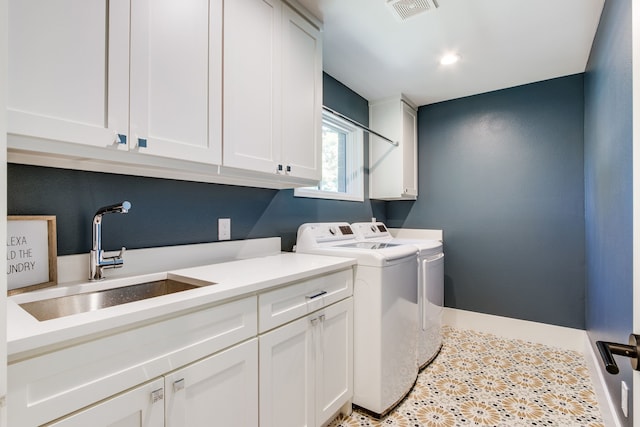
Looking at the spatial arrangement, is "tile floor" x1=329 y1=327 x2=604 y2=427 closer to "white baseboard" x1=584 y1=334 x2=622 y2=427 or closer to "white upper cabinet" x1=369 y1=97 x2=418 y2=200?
"white baseboard" x1=584 y1=334 x2=622 y2=427

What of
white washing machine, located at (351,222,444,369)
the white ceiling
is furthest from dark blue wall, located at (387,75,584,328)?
white washing machine, located at (351,222,444,369)

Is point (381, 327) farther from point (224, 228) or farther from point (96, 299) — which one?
point (96, 299)

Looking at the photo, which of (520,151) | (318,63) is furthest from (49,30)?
(520,151)

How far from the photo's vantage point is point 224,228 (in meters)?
1.89

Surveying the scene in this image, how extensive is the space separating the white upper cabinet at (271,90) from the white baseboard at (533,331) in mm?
2326

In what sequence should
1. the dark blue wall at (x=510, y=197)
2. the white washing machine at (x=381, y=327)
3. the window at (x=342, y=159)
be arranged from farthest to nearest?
the window at (x=342, y=159), the dark blue wall at (x=510, y=197), the white washing machine at (x=381, y=327)

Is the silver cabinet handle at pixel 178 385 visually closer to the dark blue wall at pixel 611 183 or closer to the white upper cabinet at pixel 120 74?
the white upper cabinet at pixel 120 74

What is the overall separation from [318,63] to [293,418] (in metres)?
1.99

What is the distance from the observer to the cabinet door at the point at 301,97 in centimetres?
182

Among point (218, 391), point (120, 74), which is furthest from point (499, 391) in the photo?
point (120, 74)

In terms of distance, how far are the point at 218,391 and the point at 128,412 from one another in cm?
30

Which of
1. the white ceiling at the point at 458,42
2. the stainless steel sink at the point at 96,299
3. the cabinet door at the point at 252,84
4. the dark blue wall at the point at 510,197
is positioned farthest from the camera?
the dark blue wall at the point at 510,197

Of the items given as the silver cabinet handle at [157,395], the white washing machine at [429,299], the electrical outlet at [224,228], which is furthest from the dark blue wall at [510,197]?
the silver cabinet handle at [157,395]

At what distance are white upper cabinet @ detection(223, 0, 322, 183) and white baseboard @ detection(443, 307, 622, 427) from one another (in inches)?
91.6
